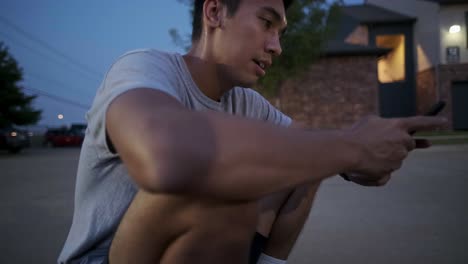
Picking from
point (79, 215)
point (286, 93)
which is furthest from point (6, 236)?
point (286, 93)

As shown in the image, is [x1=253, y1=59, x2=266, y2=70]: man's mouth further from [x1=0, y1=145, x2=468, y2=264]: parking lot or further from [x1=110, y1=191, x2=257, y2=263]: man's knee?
[x1=0, y1=145, x2=468, y2=264]: parking lot

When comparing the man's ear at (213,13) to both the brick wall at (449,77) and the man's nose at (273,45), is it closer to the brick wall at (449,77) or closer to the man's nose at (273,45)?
the man's nose at (273,45)

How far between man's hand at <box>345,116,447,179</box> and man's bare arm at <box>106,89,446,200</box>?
92mm

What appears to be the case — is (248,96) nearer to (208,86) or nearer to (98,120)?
(208,86)

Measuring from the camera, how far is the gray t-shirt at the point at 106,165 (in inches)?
37.7

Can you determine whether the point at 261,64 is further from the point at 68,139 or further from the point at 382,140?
the point at 68,139

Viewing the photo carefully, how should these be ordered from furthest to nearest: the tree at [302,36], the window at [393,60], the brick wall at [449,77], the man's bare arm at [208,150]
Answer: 1. the window at [393,60]
2. the brick wall at [449,77]
3. the tree at [302,36]
4. the man's bare arm at [208,150]

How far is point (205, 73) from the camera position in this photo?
1.42m

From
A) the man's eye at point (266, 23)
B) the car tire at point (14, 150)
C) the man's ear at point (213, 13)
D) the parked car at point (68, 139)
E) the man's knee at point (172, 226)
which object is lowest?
the parked car at point (68, 139)

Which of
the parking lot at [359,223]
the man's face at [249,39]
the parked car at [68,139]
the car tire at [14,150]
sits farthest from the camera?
the parked car at [68,139]

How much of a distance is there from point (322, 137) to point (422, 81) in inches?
750

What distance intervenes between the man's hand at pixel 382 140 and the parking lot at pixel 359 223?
142cm

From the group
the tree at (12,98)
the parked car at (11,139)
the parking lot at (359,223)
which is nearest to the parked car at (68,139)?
the tree at (12,98)

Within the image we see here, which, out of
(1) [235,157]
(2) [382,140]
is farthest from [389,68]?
(1) [235,157]
